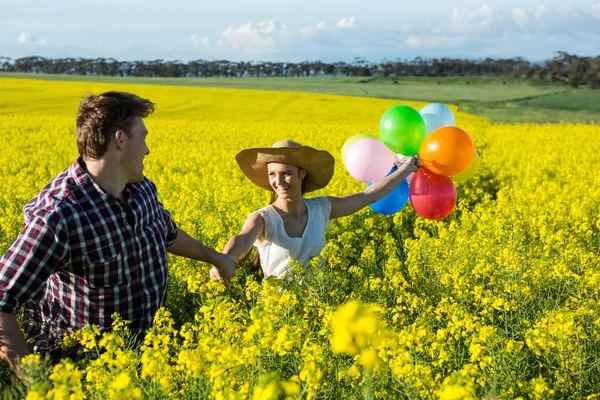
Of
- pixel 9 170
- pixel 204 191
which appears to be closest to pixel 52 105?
pixel 9 170

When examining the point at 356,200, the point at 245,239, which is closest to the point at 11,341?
the point at 245,239

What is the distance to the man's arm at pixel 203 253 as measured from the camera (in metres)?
3.49

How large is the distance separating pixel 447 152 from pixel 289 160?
1385 millimetres

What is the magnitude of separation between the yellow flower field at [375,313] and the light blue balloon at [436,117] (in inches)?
36.7

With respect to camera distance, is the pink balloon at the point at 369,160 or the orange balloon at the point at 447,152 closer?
the orange balloon at the point at 447,152

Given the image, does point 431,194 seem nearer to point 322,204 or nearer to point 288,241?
point 322,204

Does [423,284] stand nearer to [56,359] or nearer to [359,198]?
[359,198]

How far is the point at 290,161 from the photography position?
4027mm

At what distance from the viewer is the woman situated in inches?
154

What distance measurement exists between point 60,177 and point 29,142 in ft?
38.9

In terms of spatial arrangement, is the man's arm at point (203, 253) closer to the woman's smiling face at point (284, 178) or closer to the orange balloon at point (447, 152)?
the woman's smiling face at point (284, 178)

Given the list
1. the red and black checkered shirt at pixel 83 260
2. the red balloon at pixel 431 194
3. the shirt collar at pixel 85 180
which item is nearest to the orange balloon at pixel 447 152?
the red balloon at pixel 431 194

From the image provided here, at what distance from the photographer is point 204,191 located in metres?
7.20

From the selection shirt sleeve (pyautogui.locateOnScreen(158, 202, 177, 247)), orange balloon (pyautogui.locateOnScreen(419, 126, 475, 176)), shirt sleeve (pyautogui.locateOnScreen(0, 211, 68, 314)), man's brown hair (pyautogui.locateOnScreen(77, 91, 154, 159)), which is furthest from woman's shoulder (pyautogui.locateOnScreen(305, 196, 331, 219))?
shirt sleeve (pyautogui.locateOnScreen(0, 211, 68, 314))
